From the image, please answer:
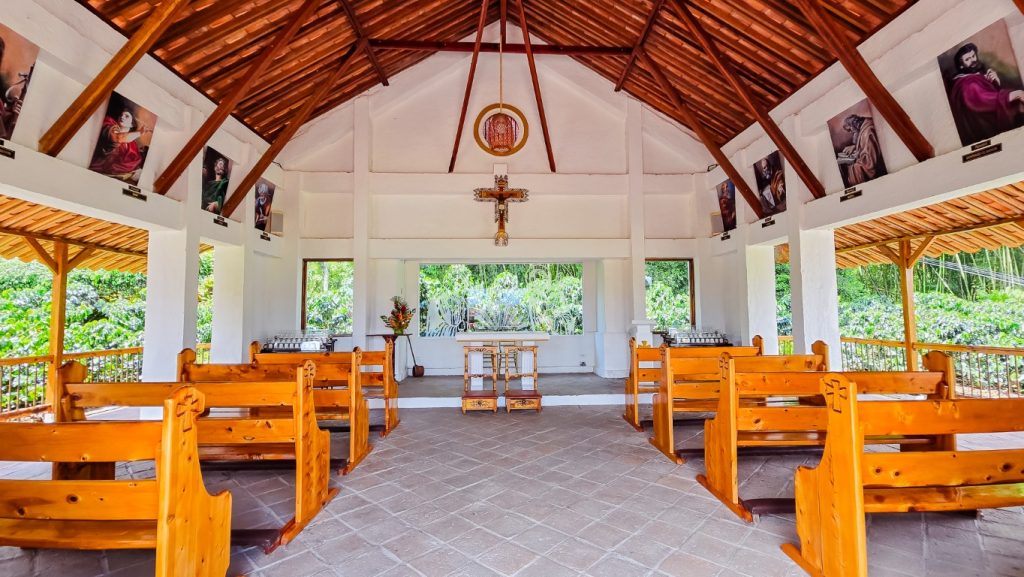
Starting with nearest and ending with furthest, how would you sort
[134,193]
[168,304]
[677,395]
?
[677,395] → [134,193] → [168,304]

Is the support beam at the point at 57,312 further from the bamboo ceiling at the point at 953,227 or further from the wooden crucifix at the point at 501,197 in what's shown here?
the bamboo ceiling at the point at 953,227

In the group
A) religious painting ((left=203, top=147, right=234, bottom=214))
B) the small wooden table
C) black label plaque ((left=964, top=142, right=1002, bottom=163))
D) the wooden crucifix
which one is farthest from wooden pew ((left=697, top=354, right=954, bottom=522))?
religious painting ((left=203, top=147, right=234, bottom=214))

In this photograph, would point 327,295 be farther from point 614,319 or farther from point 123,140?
point 614,319

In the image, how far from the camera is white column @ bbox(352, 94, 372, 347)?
7.30 meters

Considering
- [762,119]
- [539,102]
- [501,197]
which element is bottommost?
[501,197]

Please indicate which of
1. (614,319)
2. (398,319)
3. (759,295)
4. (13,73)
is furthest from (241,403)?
(759,295)

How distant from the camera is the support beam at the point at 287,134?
597 cm

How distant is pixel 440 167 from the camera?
773cm

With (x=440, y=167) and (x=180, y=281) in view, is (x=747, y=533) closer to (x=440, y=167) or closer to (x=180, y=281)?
(x=180, y=281)

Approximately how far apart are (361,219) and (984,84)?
7.28m

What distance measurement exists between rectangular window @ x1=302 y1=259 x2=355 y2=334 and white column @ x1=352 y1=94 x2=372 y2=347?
0.48 m

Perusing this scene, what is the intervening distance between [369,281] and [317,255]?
94cm

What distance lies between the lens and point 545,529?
2.59m

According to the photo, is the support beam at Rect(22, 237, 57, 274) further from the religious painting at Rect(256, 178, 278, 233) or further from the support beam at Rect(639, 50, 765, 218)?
the support beam at Rect(639, 50, 765, 218)
